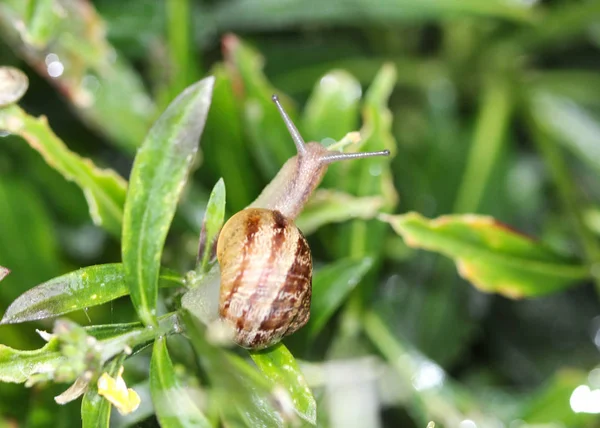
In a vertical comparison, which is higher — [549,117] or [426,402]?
[549,117]

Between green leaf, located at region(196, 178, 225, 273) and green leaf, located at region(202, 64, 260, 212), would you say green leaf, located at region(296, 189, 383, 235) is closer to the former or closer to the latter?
green leaf, located at region(202, 64, 260, 212)

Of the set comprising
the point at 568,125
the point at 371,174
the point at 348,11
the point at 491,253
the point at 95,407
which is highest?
the point at 348,11

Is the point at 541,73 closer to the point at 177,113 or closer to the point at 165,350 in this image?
the point at 177,113

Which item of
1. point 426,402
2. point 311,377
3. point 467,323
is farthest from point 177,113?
point 467,323

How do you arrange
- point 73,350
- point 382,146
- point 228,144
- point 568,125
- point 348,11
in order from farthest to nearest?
point 568,125 → point 348,11 → point 228,144 → point 382,146 → point 73,350

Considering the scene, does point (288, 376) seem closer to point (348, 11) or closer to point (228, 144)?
point (228, 144)

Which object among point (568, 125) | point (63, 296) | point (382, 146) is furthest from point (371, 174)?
point (568, 125)
